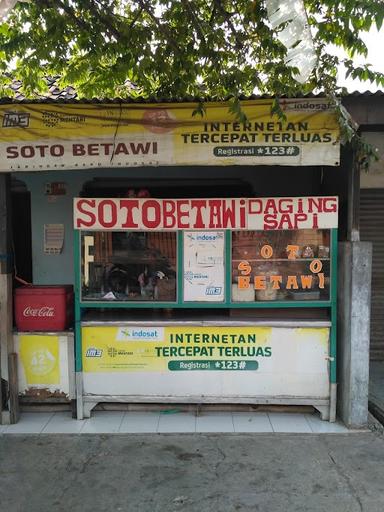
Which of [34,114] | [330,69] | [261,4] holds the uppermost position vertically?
[261,4]

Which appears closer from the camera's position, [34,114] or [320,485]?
[320,485]

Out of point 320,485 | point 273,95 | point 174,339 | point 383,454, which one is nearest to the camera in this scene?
point 320,485

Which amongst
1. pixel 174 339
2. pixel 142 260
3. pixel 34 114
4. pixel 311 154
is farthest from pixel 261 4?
pixel 174 339

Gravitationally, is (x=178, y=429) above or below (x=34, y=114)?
below

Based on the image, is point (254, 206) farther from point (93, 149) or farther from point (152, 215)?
point (93, 149)

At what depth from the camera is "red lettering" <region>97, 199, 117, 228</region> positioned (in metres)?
4.66

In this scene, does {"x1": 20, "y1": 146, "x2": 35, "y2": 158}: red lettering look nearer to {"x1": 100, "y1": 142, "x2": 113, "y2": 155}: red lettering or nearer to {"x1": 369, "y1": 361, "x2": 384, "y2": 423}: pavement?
{"x1": 100, "y1": 142, "x2": 113, "y2": 155}: red lettering

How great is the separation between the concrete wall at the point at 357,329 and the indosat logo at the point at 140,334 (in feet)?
5.93

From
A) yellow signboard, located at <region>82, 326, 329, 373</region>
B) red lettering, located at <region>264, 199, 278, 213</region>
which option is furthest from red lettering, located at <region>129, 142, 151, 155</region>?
yellow signboard, located at <region>82, 326, 329, 373</region>

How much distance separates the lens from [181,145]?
4512 mm

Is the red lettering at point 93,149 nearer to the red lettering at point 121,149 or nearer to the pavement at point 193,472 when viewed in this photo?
the red lettering at point 121,149

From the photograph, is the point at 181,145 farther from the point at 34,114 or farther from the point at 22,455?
the point at 22,455

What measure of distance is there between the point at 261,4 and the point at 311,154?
1.54 metres

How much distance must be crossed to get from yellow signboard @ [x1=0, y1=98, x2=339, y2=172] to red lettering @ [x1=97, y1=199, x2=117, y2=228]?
36 centimetres
